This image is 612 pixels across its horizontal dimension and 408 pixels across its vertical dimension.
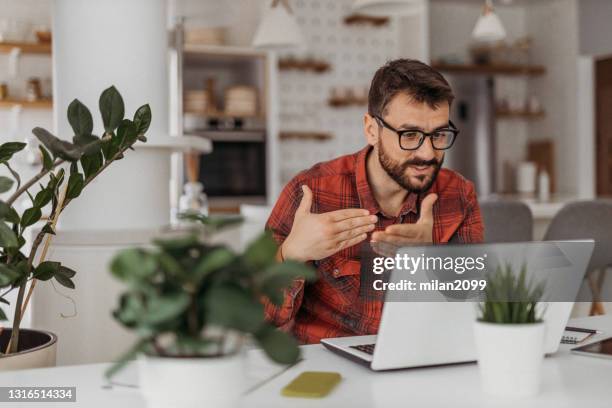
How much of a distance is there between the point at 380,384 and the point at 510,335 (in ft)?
0.71

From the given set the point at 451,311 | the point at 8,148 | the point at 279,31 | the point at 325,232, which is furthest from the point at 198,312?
the point at 279,31

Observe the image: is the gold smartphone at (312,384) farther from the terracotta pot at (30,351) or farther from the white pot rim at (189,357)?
the terracotta pot at (30,351)

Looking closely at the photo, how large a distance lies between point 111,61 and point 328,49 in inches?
173

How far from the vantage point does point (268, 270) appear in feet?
2.41

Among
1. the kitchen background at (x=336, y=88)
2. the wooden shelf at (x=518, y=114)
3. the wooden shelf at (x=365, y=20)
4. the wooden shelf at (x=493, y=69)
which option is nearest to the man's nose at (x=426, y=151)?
the kitchen background at (x=336, y=88)

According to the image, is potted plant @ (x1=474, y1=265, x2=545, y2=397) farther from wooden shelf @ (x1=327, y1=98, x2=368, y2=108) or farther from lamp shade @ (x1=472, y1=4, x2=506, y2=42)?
wooden shelf @ (x1=327, y1=98, x2=368, y2=108)

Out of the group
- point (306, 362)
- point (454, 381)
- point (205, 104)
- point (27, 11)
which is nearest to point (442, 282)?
point (454, 381)

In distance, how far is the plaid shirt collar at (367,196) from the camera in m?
1.86

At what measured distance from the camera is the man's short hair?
5.82 ft

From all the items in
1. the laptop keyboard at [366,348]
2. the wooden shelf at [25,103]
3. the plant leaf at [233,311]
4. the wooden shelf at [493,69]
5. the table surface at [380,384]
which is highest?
the wooden shelf at [493,69]

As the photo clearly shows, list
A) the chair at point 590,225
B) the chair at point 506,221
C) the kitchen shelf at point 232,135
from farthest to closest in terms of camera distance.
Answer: the kitchen shelf at point 232,135, the chair at point 506,221, the chair at point 590,225

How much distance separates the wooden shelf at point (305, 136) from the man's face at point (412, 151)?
14.7 feet

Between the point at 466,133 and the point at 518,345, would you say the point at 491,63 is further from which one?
the point at 518,345

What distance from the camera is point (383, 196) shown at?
1907 mm
